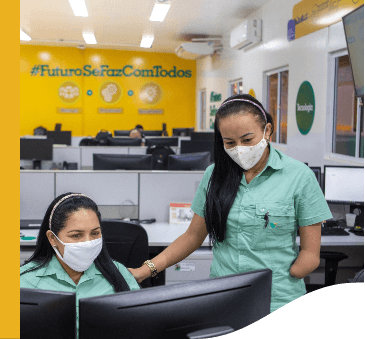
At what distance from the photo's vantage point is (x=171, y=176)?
123 inches

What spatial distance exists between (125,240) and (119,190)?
1.04 meters

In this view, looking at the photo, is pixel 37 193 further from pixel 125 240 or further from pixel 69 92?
pixel 69 92

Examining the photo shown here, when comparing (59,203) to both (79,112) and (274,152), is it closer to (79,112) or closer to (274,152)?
(274,152)

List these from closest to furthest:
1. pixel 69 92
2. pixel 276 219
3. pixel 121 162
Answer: pixel 276 219, pixel 121 162, pixel 69 92

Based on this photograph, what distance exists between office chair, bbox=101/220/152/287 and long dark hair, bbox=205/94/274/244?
67cm

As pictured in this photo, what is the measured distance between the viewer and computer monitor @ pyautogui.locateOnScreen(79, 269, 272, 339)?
83 cm

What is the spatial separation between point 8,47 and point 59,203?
89 centimetres

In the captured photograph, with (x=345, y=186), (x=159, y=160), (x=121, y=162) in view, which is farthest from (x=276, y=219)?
(x=159, y=160)

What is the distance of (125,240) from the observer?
6.94 ft

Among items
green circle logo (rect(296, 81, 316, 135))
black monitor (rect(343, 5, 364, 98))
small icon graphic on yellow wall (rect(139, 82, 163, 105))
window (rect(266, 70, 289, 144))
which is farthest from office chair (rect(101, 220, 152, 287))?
small icon graphic on yellow wall (rect(139, 82, 163, 105))

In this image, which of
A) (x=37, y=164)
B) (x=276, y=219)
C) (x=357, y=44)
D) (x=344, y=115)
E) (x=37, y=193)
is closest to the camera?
(x=357, y=44)

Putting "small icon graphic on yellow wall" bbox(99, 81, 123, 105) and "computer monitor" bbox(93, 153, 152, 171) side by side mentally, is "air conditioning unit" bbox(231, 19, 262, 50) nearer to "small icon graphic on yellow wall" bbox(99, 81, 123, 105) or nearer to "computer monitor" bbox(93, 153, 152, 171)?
"computer monitor" bbox(93, 153, 152, 171)

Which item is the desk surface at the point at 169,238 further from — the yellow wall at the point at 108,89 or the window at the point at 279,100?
the yellow wall at the point at 108,89

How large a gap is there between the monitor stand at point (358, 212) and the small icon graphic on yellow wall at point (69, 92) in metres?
9.33
